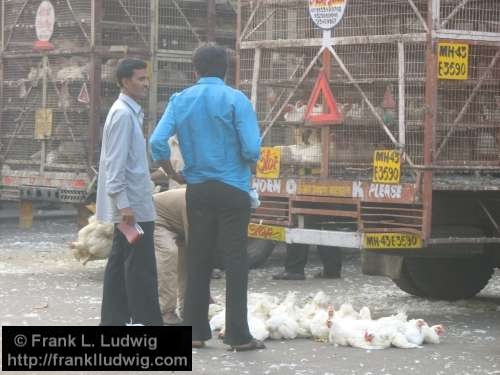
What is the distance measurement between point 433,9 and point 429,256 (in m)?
2.23

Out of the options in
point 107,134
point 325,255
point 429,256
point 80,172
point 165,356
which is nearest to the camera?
point 165,356

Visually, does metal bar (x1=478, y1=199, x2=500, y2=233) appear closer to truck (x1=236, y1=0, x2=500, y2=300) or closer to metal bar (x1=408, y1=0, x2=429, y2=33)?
truck (x1=236, y1=0, x2=500, y2=300)

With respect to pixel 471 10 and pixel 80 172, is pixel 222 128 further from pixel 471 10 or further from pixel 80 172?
pixel 80 172

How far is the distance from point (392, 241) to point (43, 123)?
642cm

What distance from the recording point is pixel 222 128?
28.4 feet

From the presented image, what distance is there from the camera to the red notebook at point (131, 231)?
842cm

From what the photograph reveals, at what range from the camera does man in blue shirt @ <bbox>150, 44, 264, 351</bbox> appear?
865 centimetres

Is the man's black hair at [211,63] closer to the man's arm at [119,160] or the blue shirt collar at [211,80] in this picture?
the blue shirt collar at [211,80]

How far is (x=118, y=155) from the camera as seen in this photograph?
8.45 metres

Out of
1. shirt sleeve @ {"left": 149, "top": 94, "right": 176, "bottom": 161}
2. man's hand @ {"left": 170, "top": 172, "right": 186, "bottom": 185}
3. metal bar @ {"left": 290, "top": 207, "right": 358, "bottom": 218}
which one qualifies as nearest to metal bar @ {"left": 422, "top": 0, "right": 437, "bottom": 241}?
metal bar @ {"left": 290, "top": 207, "right": 358, "bottom": 218}

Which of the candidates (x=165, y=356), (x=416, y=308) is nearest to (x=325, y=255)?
(x=416, y=308)

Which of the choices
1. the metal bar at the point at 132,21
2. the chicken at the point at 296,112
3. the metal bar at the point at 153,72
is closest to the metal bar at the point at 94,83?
the metal bar at the point at 132,21

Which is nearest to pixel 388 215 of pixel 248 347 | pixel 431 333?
pixel 431 333

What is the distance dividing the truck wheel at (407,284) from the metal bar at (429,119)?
151 centimetres
